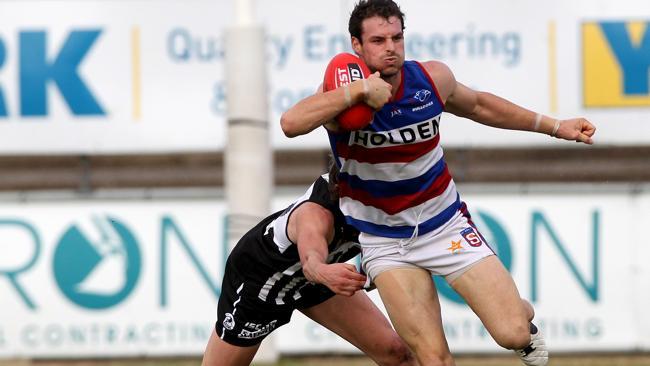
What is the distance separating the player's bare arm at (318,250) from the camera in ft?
20.1

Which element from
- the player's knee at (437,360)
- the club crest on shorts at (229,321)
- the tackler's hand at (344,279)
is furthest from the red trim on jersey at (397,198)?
the club crest on shorts at (229,321)

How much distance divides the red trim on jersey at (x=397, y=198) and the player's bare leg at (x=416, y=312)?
1.03ft

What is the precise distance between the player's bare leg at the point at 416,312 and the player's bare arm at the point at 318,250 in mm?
379

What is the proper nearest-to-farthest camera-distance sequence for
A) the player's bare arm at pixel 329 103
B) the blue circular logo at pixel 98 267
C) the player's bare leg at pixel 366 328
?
the player's bare arm at pixel 329 103 → the player's bare leg at pixel 366 328 → the blue circular logo at pixel 98 267

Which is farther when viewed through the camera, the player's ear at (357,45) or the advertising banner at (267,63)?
the advertising banner at (267,63)

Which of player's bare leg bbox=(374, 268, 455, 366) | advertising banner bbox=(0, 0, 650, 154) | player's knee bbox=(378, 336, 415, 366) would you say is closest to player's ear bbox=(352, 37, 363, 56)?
player's bare leg bbox=(374, 268, 455, 366)

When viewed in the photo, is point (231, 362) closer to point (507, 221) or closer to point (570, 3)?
point (507, 221)

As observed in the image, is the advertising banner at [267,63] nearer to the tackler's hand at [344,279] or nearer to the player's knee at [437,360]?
the player's knee at [437,360]

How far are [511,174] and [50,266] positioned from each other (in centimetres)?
430

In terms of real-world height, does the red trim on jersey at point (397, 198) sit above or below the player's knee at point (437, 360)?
above

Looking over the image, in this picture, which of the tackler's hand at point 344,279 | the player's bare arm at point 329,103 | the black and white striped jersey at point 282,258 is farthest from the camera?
the black and white striped jersey at point 282,258

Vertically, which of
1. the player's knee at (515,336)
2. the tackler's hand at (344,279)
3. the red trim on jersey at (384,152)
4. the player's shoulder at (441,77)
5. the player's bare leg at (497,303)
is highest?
the player's shoulder at (441,77)

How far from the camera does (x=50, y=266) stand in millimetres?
12000

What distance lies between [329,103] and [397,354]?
180cm
